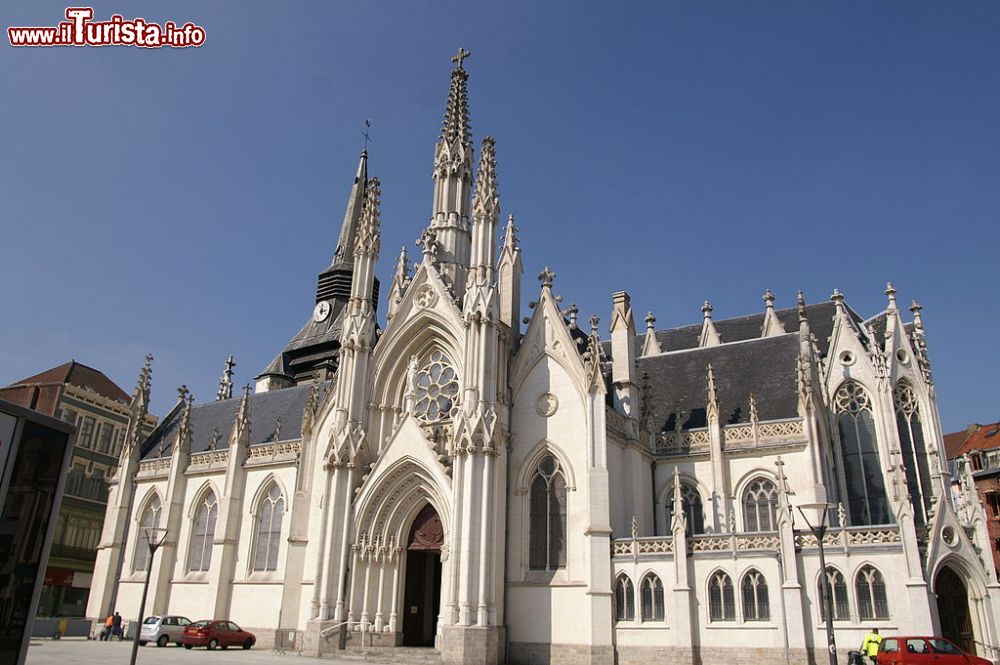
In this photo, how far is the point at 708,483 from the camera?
2950 cm

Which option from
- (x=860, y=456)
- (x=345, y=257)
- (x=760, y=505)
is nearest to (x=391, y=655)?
(x=760, y=505)

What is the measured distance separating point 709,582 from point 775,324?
21092mm

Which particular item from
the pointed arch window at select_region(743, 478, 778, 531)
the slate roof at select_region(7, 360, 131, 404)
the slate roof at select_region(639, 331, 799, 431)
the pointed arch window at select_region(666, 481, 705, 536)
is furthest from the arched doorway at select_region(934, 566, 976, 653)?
the slate roof at select_region(7, 360, 131, 404)

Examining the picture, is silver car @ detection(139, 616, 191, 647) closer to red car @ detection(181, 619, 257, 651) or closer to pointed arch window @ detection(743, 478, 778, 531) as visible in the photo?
red car @ detection(181, 619, 257, 651)

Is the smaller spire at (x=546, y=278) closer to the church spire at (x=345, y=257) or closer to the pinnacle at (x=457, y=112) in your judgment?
the pinnacle at (x=457, y=112)

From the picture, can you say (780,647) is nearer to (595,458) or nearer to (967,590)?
(967,590)

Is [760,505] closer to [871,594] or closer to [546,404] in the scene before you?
[871,594]

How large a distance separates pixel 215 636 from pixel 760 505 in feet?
73.9

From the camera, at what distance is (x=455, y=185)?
122 ft

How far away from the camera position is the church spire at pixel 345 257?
61906mm

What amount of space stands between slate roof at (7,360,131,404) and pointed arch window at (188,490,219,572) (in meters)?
21.1

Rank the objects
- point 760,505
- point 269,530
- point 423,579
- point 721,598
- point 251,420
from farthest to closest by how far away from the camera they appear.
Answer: point 251,420 < point 269,530 < point 423,579 < point 760,505 < point 721,598

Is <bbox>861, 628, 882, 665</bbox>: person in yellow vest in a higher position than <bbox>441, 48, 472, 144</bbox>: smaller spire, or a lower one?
lower

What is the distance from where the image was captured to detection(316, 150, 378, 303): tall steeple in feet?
203
